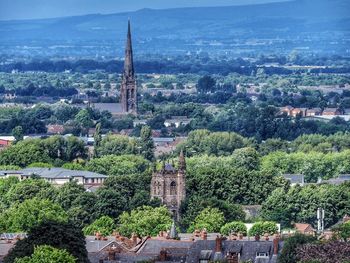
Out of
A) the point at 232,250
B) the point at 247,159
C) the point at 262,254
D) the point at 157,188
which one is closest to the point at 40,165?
the point at 247,159

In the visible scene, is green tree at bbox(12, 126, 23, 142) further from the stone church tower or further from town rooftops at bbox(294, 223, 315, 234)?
town rooftops at bbox(294, 223, 315, 234)

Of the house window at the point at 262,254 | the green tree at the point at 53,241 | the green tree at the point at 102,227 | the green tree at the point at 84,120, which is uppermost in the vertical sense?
the green tree at the point at 53,241

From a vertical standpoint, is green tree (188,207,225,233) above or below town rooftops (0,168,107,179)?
above

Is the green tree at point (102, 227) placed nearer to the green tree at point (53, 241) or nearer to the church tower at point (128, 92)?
the green tree at point (53, 241)

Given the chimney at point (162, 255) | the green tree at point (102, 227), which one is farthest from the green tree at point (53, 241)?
the green tree at point (102, 227)

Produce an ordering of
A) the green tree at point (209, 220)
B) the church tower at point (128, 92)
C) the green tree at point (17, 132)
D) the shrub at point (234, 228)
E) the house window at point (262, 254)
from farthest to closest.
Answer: the church tower at point (128, 92) → the green tree at point (17, 132) → the green tree at point (209, 220) → the shrub at point (234, 228) → the house window at point (262, 254)

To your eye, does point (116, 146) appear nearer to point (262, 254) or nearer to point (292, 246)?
point (262, 254)

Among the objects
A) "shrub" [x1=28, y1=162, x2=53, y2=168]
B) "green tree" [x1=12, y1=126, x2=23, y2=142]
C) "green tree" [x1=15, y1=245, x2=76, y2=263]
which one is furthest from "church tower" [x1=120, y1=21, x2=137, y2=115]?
"green tree" [x1=15, y1=245, x2=76, y2=263]
